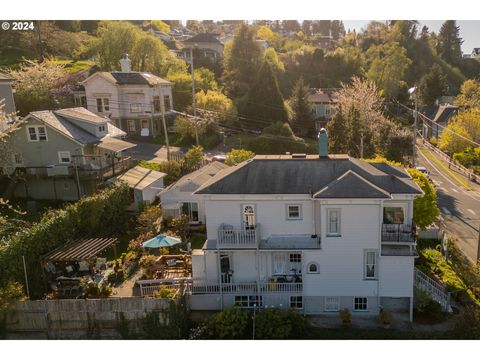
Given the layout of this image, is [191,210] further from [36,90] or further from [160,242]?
[36,90]

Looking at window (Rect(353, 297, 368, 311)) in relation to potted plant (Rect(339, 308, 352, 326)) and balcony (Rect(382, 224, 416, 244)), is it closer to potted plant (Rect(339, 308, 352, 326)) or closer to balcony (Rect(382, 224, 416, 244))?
potted plant (Rect(339, 308, 352, 326))

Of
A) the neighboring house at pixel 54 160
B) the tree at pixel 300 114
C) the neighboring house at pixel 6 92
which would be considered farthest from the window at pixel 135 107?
the tree at pixel 300 114

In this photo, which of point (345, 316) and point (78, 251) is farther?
point (78, 251)

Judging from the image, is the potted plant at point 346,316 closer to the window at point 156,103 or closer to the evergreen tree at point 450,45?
the window at point 156,103

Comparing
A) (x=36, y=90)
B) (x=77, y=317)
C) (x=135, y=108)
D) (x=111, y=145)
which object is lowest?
(x=77, y=317)

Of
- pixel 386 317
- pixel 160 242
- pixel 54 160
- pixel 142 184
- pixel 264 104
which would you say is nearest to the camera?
pixel 386 317

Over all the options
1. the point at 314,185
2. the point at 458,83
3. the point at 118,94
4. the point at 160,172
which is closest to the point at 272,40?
the point at 458,83

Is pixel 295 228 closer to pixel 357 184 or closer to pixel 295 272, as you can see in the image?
pixel 295 272

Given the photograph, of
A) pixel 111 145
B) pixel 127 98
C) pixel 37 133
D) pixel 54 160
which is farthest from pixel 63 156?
pixel 127 98
